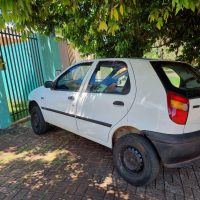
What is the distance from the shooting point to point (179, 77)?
3.72 metres

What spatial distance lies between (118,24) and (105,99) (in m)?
1.30

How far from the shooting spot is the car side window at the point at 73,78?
14.8 feet

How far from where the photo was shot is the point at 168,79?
11.0 feet

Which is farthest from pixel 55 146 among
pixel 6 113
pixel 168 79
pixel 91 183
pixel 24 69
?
pixel 24 69

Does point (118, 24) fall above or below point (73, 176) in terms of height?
above

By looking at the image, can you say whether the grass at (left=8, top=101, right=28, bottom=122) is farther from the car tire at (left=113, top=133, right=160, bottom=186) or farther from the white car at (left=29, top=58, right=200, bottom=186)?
the car tire at (left=113, top=133, right=160, bottom=186)

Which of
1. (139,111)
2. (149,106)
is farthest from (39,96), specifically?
(149,106)

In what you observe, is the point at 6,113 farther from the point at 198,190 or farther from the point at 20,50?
the point at 198,190

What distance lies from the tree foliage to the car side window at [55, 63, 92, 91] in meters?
0.76

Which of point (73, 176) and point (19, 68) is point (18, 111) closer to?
point (19, 68)

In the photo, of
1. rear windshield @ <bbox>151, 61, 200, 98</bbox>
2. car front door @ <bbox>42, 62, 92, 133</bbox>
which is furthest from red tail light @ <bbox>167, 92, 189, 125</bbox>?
car front door @ <bbox>42, 62, 92, 133</bbox>

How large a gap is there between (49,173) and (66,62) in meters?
7.74

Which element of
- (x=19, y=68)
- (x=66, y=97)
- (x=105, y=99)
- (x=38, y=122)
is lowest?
(x=38, y=122)

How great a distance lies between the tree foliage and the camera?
328cm
